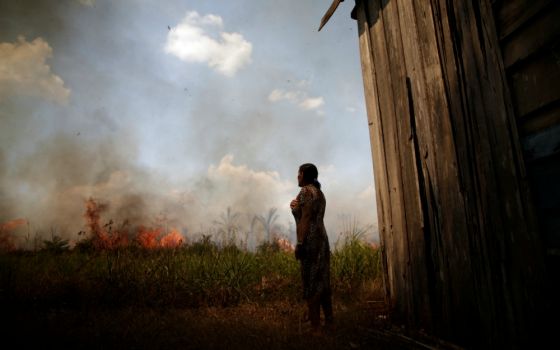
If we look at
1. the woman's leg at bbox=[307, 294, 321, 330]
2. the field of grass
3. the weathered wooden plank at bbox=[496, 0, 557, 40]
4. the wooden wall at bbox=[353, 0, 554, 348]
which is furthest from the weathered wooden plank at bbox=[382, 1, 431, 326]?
the weathered wooden plank at bbox=[496, 0, 557, 40]

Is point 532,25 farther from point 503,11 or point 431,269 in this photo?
point 431,269

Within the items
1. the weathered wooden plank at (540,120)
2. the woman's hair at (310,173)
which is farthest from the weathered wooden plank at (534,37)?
the woman's hair at (310,173)

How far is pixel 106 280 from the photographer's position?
17.7ft

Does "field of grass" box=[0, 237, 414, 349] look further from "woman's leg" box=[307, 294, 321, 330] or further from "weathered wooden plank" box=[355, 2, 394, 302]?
"weathered wooden plank" box=[355, 2, 394, 302]

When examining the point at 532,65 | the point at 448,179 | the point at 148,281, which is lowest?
the point at 148,281

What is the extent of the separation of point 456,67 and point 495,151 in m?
0.89

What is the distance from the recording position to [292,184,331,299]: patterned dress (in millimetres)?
3787

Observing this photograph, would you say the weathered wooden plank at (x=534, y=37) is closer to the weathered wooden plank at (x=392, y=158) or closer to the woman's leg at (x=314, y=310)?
the weathered wooden plank at (x=392, y=158)

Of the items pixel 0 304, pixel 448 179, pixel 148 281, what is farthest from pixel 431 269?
pixel 0 304

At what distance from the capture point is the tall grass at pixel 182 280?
205 inches

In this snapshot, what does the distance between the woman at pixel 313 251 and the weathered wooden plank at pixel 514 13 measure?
8.10 ft

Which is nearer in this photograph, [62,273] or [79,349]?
[79,349]

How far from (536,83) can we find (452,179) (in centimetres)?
104

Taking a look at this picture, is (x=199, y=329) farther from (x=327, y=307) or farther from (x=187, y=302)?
(x=187, y=302)
